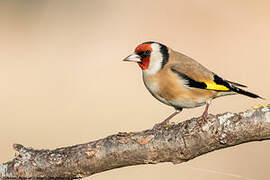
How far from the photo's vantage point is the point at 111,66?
510 inches

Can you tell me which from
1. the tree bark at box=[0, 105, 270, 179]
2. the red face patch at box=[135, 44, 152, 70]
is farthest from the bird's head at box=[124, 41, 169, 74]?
the tree bark at box=[0, 105, 270, 179]

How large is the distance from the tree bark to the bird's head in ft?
4.45

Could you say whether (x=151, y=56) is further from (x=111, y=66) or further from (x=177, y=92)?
(x=111, y=66)

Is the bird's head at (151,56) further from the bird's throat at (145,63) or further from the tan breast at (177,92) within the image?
the tan breast at (177,92)

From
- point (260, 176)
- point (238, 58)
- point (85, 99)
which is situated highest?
point (238, 58)

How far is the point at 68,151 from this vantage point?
11.7ft

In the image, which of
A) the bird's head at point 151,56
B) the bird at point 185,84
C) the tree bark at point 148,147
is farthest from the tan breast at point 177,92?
the tree bark at point 148,147

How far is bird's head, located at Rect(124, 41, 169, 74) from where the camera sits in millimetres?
4809

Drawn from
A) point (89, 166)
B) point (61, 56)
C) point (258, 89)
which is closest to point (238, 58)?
point (258, 89)

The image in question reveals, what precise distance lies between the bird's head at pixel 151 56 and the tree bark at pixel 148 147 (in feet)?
4.45

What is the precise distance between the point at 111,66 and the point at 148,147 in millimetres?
9581

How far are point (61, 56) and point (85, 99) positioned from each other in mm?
2804

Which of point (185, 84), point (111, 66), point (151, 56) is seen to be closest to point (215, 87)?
point (185, 84)

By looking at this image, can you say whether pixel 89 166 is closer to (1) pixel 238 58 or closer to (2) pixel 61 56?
(1) pixel 238 58
